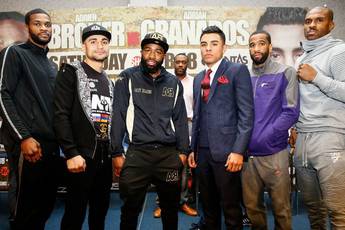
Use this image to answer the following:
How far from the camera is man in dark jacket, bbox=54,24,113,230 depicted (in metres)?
2.04

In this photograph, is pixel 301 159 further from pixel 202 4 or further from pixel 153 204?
pixel 202 4

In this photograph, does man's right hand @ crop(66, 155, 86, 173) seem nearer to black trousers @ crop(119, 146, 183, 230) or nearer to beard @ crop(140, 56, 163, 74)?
black trousers @ crop(119, 146, 183, 230)

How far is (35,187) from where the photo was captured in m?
2.10

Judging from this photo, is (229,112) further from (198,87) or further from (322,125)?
(322,125)

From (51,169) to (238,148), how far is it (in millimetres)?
1461

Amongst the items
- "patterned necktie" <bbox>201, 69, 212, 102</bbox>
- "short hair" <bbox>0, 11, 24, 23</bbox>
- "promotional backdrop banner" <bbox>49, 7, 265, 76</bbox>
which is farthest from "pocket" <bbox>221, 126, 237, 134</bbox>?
"short hair" <bbox>0, 11, 24, 23</bbox>

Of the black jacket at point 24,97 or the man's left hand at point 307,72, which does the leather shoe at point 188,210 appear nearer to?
the black jacket at point 24,97

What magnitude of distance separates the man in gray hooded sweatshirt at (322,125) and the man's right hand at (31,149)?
2.07 meters

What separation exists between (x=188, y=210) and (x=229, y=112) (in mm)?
2079

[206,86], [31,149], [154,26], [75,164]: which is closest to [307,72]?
[206,86]

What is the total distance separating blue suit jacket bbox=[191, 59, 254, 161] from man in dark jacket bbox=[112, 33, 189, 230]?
0.28 meters

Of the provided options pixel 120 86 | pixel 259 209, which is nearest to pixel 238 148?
pixel 259 209

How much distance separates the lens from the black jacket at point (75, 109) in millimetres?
2053

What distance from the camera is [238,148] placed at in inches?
83.0
